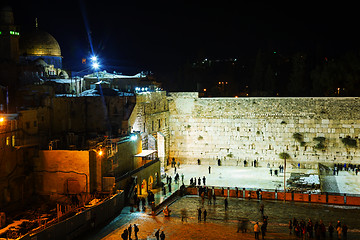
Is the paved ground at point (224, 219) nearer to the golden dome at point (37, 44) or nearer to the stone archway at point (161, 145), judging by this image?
the stone archway at point (161, 145)

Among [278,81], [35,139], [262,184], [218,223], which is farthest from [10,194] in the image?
[278,81]

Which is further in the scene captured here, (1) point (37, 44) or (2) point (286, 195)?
(1) point (37, 44)

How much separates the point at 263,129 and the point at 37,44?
1839 centimetres

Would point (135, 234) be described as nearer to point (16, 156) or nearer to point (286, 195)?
point (16, 156)

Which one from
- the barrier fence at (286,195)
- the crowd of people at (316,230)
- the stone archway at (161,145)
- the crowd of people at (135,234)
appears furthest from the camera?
the stone archway at (161,145)

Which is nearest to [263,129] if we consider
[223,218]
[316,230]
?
[223,218]

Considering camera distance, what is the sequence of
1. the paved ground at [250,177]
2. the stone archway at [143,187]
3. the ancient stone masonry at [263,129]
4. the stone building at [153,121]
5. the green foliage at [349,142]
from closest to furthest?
the stone archway at [143,187], the paved ground at [250,177], the stone building at [153,121], the green foliage at [349,142], the ancient stone masonry at [263,129]

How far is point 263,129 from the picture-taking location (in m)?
32.8

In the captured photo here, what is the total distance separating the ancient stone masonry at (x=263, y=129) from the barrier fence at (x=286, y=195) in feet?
30.9

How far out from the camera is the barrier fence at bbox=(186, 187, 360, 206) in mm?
21656

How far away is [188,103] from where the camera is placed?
34.2 metres

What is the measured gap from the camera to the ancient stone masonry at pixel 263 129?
31.3m

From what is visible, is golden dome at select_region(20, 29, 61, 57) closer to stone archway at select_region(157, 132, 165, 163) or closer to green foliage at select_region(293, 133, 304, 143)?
stone archway at select_region(157, 132, 165, 163)

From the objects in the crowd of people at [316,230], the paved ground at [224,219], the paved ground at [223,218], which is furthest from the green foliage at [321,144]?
the crowd of people at [316,230]
